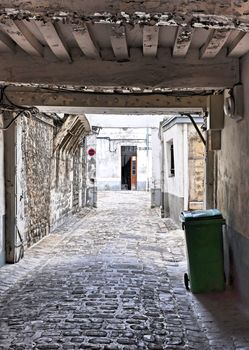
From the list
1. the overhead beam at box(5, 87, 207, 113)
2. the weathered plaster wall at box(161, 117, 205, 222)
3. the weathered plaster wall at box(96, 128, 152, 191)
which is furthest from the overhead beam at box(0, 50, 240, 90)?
the weathered plaster wall at box(96, 128, 152, 191)

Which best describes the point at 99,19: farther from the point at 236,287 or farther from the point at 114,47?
the point at 236,287

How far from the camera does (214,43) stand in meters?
4.46

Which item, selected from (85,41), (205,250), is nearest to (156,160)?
(205,250)

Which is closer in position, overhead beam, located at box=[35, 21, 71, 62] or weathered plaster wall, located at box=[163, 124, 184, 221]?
overhead beam, located at box=[35, 21, 71, 62]

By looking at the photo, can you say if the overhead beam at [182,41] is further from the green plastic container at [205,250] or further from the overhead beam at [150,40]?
the green plastic container at [205,250]

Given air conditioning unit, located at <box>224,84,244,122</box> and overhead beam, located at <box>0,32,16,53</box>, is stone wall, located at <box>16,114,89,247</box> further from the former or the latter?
air conditioning unit, located at <box>224,84,244,122</box>

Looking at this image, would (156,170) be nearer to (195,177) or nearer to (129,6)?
(195,177)

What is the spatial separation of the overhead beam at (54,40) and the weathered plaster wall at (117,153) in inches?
1005

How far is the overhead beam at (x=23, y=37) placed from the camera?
13.1ft

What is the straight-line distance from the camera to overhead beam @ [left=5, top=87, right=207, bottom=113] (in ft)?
21.6

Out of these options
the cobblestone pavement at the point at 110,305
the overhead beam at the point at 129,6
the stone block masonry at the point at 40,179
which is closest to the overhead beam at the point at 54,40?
the overhead beam at the point at 129,6

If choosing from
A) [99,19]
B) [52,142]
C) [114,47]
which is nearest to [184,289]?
[114,47]

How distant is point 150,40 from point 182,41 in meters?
0.33

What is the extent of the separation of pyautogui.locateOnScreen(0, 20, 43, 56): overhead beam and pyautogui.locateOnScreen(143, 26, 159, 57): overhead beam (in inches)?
46.3
